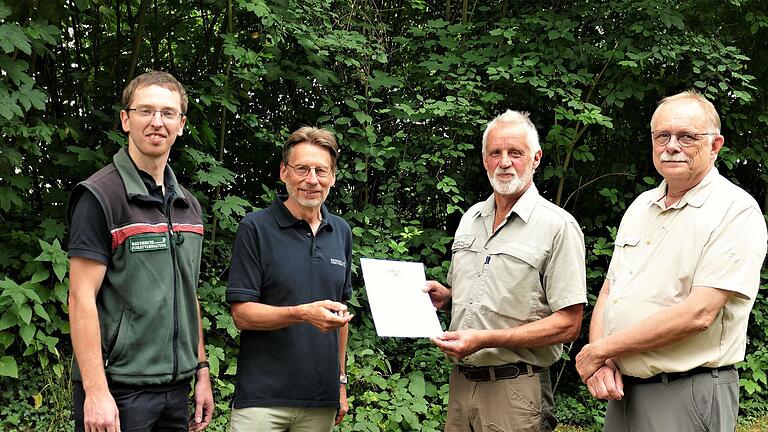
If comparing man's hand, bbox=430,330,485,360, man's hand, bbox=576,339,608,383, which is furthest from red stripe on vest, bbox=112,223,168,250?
man's hand, bbox=576,339,608,383

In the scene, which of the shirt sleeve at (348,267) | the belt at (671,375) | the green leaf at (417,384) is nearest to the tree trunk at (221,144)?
the green leaf at (417,384)

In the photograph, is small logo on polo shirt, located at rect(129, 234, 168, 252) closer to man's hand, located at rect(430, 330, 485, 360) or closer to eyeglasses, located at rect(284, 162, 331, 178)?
eyeglasses, located at rect(284, 162, 331, 178)

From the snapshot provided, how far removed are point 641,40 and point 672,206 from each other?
3.79 metres

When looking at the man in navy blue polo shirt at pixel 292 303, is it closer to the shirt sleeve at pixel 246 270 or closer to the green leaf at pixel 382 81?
the shirt sleeve at pixel 246 270

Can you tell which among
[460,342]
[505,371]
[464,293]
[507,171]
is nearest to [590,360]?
[505,371]

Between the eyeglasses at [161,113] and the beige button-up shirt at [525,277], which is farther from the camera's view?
the beige button-up shirt at [525,277]

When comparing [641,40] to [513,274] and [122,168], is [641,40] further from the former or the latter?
[122,168]

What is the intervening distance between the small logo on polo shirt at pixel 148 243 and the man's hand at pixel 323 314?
1.91ft

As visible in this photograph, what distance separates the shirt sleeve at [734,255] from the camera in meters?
2.49

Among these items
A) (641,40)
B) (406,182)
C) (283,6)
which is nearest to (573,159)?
(641,40)

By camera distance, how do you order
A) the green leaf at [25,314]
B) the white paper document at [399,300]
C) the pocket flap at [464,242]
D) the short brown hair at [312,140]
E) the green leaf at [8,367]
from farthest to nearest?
the green leaf at [8,367] < the green leaf at [25,314] < the pocket flap at [464,242] < the short brown hair at [312,140] < the white paper document at [399,300]

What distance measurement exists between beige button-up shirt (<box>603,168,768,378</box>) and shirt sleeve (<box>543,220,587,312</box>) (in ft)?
0.61

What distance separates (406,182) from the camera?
20.9 feet

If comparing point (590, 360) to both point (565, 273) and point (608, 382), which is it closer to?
point (608, 382)
